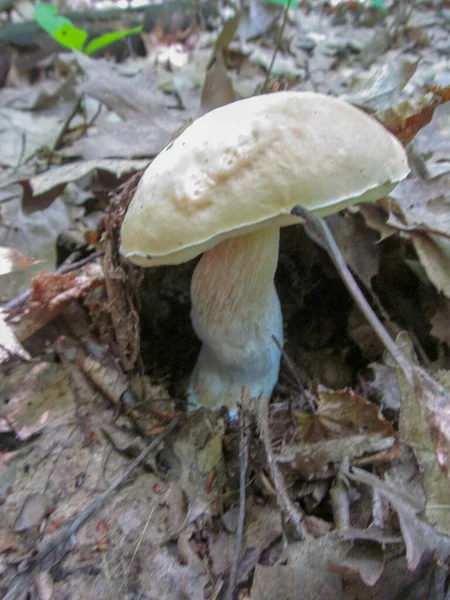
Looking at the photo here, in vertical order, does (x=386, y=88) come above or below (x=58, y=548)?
above

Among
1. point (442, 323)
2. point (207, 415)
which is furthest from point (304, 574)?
point (442, 323)

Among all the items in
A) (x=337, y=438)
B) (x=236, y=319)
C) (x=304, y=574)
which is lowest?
(x=304, y=574)

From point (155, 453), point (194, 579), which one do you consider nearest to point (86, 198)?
point (155, 453)

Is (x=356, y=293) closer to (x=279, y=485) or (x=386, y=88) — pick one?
(x=279, y=485)

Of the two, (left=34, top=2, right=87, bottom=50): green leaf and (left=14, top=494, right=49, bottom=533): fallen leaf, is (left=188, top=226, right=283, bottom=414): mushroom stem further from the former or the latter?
(left=34, top=2, right=87, bottom=50): green leaf

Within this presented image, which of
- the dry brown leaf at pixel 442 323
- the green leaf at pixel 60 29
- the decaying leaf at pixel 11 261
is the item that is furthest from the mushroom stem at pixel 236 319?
the green leaf at pixel 60 29

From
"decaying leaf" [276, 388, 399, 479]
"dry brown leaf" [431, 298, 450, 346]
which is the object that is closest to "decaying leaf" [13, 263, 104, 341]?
"decaying leaf" [276, 388, 399, 479]
